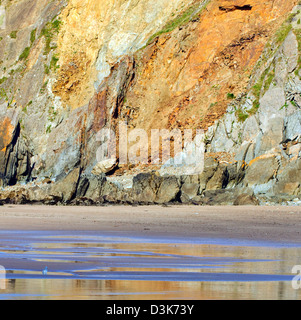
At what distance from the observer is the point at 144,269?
6852 mm

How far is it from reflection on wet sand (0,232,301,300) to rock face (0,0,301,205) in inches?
652

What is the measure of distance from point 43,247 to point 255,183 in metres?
20.9

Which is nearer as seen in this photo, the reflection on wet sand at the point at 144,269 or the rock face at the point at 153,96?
the reflection on wet sand at the point at 144,269

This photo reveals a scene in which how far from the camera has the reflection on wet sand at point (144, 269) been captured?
536 cm

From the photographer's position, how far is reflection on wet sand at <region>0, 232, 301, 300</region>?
5.36 meters

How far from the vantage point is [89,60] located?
48.9 m

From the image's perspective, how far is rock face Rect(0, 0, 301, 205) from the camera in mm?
29797

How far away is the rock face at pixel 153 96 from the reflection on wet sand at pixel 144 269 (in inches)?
652

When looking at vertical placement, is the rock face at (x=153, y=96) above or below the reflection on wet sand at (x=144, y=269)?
above

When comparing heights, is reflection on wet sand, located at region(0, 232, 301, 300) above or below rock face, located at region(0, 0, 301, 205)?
below

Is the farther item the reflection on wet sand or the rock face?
the rock face

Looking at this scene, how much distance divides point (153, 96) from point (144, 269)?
3627cm
